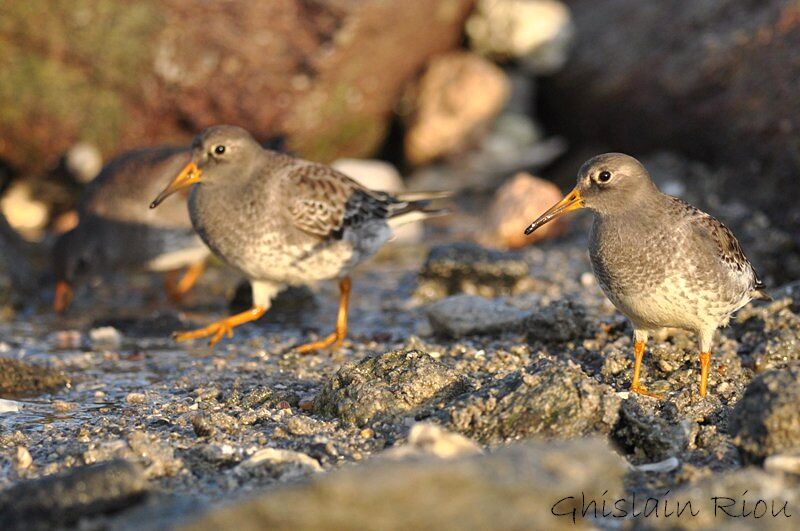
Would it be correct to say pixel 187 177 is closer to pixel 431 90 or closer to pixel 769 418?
pixel 769 418

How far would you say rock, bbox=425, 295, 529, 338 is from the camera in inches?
312

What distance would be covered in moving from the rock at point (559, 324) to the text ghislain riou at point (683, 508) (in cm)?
289

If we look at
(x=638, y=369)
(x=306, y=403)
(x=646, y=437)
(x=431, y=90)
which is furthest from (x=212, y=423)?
(x=431, y=90)

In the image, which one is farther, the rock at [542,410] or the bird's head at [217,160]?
the bird's head at [217,160]

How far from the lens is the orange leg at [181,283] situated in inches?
416

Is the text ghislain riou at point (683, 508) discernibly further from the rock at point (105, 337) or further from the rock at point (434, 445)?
the rock at point (105, 337)

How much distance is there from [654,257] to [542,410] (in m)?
1.57

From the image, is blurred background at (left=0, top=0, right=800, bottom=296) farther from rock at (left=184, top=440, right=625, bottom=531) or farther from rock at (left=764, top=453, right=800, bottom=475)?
rock at (left=184, top=440, right=625, bottom=531)

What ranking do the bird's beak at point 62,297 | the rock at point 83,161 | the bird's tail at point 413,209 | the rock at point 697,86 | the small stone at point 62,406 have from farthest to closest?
1. the rock at point 83,161
2. the rock at point 697,86
3. the bird's beak at point 62,297
4. the bird's tail at point 413,209
5. the small stone at point 62,406

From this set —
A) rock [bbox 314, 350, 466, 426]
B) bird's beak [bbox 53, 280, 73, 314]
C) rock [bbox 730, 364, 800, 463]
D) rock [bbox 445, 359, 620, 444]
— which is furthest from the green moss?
rock [bbox 730, 364, 800, 463]

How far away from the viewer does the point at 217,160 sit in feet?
27.5

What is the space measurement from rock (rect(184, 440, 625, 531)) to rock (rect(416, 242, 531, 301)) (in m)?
5.44

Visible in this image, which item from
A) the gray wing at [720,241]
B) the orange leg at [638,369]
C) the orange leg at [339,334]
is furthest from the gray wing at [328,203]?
the gray wing at [720,241]

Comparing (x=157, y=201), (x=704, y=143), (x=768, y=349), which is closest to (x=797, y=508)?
(x=768, y=349)
